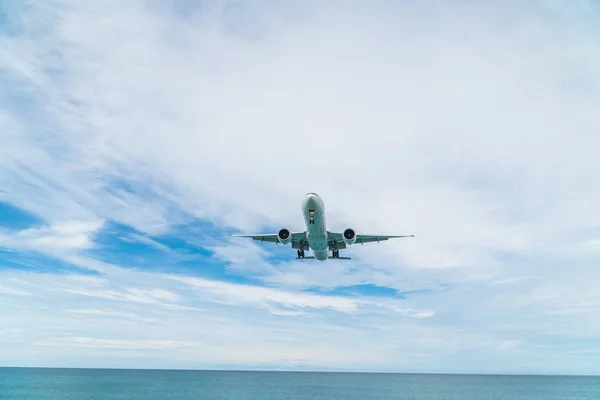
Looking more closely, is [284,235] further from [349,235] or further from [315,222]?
[349,235]

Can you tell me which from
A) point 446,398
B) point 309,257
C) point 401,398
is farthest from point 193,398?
point 309,257

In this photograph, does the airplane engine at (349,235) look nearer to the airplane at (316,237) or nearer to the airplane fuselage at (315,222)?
the airplane at (316,237)

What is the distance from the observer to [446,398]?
192375 mm

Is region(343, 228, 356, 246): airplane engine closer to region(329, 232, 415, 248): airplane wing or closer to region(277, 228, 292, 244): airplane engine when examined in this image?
region(329, 232, 415, 248): airplane wing

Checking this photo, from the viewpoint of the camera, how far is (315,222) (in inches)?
2045

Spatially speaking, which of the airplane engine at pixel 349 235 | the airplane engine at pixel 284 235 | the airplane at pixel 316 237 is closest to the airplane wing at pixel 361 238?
the airplane at pixel 316 237

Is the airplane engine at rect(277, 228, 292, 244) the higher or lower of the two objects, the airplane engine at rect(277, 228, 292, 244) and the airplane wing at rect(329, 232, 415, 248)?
the lower

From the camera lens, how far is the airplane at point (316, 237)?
49.8m

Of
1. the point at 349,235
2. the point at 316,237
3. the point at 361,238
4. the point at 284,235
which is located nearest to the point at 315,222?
the point at 316,237

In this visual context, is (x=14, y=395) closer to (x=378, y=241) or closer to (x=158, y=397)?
(x=158, y=397)

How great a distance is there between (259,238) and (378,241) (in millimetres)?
18909

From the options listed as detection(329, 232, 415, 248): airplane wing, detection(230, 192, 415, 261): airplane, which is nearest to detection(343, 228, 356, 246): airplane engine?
detection(230, 192, 415, 261): airplane

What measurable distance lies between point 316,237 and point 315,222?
4237 mm

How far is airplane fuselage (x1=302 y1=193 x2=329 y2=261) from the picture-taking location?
48.9 metres
